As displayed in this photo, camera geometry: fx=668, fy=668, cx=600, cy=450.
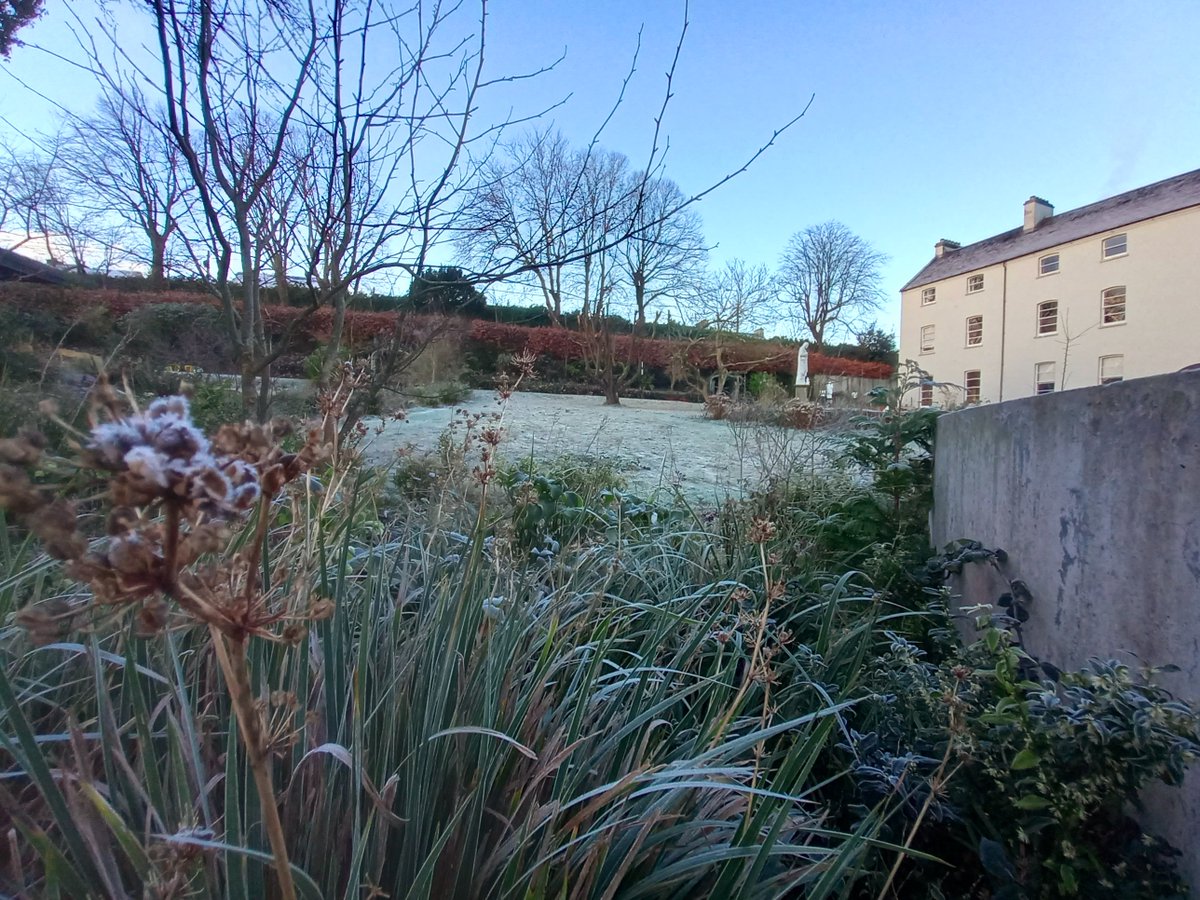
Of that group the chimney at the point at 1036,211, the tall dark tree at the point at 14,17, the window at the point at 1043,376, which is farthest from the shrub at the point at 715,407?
the chimney at the point at 1036,211

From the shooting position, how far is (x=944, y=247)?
109 feet

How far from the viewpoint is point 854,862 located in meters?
1.20

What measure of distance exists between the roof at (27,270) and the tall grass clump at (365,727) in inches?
324

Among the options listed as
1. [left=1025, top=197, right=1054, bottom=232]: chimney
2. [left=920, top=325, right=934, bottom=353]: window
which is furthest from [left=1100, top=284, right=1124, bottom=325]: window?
[left=920, top=325, right=934, bottom=353]: window

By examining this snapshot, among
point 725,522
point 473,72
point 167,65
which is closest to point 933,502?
point 725,522

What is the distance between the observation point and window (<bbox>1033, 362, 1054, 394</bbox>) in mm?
24438

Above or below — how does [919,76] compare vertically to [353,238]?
above

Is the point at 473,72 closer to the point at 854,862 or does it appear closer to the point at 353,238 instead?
the point at 353,238

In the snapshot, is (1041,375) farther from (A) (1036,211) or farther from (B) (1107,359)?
(A) (1036,211)

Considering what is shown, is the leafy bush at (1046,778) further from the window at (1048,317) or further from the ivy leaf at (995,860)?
the window at (1048,317)

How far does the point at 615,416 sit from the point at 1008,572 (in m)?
10.7

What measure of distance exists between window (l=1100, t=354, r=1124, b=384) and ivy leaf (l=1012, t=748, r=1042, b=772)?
25.7 metres

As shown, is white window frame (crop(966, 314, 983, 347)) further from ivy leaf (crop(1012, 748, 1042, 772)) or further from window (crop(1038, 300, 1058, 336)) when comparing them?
ivy leaf (crop(1012, 748, 1042, 772))

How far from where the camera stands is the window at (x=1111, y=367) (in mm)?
22000
